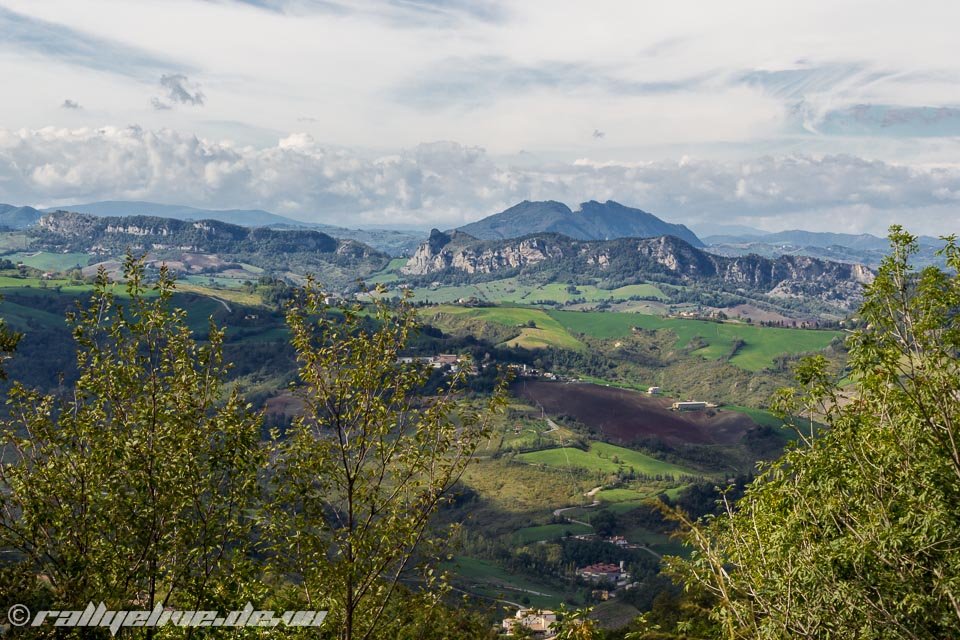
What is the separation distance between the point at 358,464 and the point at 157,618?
20.4 feet

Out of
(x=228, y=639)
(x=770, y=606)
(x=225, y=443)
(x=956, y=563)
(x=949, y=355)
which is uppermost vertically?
(x=949, y=355)

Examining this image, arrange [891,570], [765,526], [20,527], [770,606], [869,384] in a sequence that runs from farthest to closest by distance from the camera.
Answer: [765,526] < [869,384] < [891,570] < [770,606] < [20,527]

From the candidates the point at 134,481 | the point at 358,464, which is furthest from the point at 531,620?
the point at 134,481

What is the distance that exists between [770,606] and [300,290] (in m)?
15.7

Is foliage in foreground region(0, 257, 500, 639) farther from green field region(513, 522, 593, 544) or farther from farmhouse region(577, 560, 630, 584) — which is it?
green field region(513, 522, 593, 544)

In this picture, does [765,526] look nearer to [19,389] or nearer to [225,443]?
[225,443]

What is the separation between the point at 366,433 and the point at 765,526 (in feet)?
50.0

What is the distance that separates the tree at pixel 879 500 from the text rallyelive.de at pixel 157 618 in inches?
440

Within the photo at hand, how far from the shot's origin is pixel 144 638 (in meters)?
18.8

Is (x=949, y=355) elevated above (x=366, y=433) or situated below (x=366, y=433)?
above

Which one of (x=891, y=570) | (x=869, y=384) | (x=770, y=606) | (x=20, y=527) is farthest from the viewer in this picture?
(x=869, y=384)

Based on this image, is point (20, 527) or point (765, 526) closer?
point (20, 527)

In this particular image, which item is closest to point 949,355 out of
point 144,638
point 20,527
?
point 144,638

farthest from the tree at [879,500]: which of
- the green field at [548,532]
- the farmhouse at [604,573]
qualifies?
the green field at [548,532]
